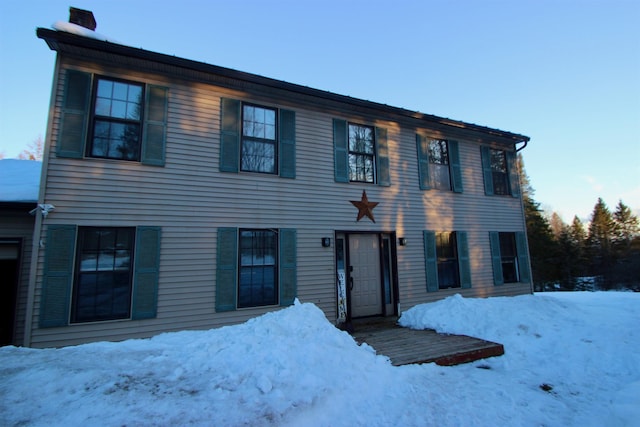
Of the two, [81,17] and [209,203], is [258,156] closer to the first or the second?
[209,203]

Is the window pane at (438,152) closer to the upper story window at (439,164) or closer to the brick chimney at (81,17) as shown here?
the upper story window at (439,164)

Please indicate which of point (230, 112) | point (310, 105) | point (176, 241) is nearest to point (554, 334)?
point (310, 105)

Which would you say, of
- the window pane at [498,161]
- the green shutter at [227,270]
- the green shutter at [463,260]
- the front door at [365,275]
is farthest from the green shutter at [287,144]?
the window pane at [498,161]

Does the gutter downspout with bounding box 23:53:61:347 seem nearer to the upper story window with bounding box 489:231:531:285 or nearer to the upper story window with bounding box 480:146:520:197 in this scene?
the upper story window with bounding box 489:231:531:285

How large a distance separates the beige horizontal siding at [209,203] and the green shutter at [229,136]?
12cm

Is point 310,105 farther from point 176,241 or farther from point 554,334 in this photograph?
point 554,334

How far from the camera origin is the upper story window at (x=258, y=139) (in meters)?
6.28

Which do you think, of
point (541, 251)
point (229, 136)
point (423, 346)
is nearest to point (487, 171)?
point (423, 346)

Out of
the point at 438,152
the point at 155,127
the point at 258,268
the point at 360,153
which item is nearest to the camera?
the point at 155,127

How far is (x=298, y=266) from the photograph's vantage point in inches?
247

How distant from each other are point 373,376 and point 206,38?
10.4 metres

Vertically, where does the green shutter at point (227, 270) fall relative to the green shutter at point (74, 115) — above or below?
below

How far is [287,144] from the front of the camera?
6.56 meters

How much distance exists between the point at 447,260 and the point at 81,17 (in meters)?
10.2
